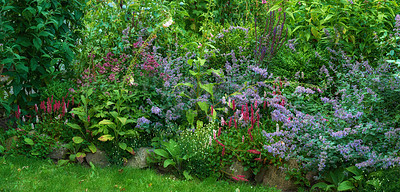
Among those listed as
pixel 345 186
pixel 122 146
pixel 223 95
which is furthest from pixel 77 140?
pixel 345 186

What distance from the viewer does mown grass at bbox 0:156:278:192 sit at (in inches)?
160

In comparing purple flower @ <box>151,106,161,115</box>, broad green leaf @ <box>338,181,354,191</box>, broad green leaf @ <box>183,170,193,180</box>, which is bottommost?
broad green leaf @ <box>183,170,193,180</box>

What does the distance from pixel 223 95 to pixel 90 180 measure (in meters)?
2.10

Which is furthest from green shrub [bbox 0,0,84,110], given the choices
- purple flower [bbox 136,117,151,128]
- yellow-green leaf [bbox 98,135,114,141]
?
→ purple flower [bbox 136,117,151,128]

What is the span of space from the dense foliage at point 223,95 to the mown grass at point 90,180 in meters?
0.19

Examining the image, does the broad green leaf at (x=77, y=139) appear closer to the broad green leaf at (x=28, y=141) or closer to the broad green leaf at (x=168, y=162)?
the broad green leaf at (x=28, y=141)

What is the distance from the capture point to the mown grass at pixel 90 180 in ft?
13.3

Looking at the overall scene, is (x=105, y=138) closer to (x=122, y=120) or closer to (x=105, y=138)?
(x=105, y=138)

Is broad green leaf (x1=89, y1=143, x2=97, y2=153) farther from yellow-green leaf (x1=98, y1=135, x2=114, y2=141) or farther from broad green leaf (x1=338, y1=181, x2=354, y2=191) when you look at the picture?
broad green leaf (x1=338, y1=181, x2=354, y2=191)

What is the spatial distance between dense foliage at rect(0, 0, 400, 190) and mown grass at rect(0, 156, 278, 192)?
194mm

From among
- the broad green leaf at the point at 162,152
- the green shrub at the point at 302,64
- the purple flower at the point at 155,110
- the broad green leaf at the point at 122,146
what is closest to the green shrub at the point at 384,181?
the green shrub at the point at 302,64

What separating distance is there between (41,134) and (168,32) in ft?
8.45

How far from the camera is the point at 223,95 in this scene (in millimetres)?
5156

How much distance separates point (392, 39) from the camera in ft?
16.0
